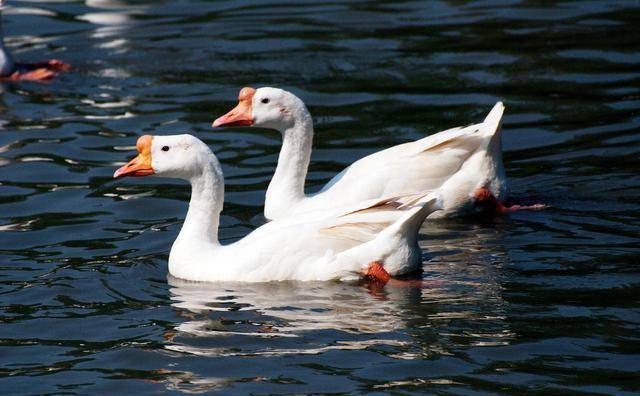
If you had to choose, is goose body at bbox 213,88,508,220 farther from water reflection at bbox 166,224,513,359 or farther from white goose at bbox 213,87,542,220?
water reflection at bbox 166,224,513,359

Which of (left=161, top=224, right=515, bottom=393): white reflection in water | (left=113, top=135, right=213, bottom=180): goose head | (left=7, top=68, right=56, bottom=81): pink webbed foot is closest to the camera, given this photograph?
(left=161, top=224, right=515, bottom=393): white reflection in water

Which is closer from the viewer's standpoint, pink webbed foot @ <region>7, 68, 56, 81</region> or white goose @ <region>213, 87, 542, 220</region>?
white goose @ <region>213, 87, 542, 220</region>

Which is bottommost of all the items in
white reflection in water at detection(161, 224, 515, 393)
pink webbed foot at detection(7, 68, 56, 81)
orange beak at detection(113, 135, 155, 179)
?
white reflection in water at detection(161, 224, 515, 393)

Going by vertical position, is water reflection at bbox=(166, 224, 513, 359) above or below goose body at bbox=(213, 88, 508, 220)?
below

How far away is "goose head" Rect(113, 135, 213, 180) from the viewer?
10.3 metres

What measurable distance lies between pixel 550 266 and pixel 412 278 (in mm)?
1031

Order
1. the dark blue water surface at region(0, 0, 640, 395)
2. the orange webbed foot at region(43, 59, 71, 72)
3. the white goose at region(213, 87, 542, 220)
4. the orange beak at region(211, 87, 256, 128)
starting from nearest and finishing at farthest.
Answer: the dark blue water surface at region(0, 0, 640, 395) < the white goose at region(213, 87, 542, 220) < the orange beak at region(211, 87, 256, 128) < the orange webbed foot at region(43, 59, 71, 72)

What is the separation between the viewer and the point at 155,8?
21.1 m

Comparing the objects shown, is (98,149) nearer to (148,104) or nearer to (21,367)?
(148,104)

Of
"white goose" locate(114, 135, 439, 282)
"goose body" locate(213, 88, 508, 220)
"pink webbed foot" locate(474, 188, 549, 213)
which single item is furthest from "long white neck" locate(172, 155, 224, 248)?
"pink webbed foot" locate(474, 188, 549, 213)

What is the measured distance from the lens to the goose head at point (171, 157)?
1030 cm

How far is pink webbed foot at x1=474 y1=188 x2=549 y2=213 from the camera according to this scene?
37.7ft

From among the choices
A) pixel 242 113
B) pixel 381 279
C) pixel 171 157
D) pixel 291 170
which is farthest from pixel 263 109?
pixel 381 279

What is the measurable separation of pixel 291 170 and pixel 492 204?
1.84 metres
